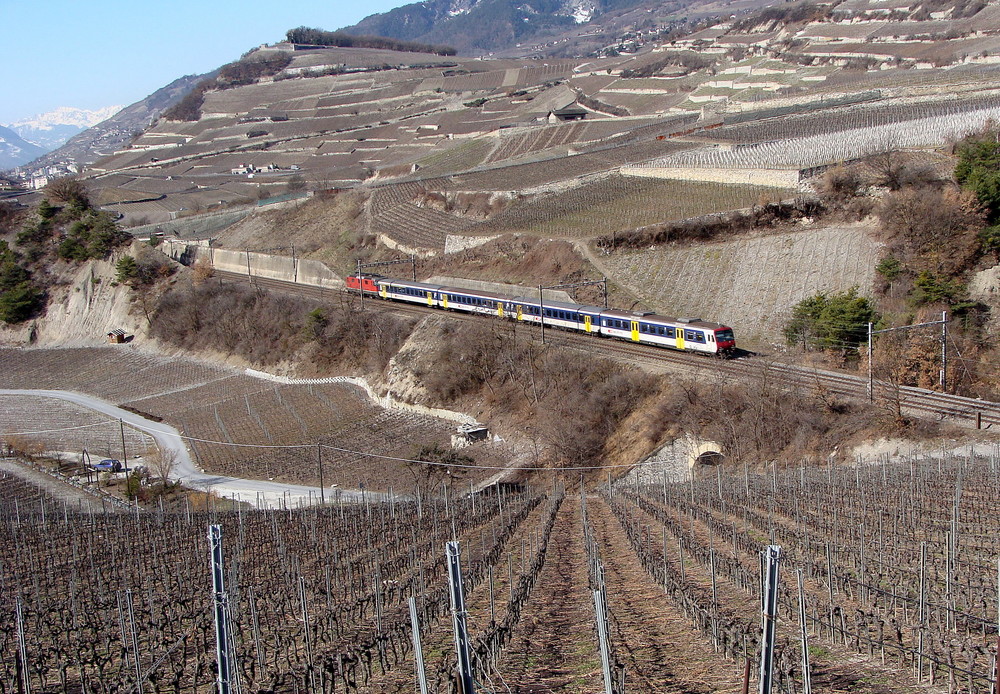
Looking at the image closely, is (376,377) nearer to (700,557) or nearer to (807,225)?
(807,225)

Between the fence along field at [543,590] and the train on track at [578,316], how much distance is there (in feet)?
→ 34.6

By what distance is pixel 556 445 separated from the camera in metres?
34.8

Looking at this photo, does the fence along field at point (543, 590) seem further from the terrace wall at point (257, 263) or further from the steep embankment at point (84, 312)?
the steep embankment at point (84, 312)

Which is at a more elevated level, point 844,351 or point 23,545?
point 844,351

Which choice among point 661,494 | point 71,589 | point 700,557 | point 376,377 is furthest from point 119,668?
point 376,377

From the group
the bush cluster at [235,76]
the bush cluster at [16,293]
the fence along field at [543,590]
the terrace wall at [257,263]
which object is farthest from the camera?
the bush cluster at [235,76]

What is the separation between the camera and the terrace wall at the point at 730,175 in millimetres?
49125

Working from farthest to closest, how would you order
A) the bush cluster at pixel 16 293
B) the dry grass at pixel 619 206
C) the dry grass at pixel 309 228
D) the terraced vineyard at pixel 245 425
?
the bush cluster at pixel 16 293 → the dry grass at pixel 309 228 → the dry grass at pixel 619 206 → the terraced vineyard at pixel 245 425

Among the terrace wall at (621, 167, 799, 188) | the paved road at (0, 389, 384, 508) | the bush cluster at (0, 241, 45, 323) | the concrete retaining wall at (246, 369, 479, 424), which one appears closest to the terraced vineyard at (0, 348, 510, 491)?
the concrete retaining wall at (246, 369, 479, 424)

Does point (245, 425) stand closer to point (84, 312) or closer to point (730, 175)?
point (730, 175)

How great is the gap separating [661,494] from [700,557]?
10186mm

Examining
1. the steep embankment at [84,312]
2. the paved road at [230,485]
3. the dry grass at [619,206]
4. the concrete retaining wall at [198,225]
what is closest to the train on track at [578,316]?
the dry grass at [619,206]

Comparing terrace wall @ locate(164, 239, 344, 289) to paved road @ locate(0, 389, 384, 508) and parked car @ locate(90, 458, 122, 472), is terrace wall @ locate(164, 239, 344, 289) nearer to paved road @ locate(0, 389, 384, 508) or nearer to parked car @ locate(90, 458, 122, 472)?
paved road @ locate(0, 389, 384, 508)

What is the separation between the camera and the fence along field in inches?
433
